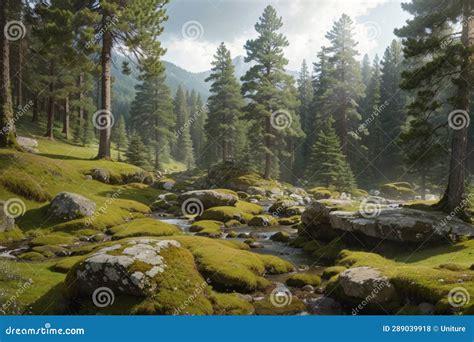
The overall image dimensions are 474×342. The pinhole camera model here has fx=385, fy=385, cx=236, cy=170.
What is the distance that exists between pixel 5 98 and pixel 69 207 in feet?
28.6

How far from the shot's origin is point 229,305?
420 inches

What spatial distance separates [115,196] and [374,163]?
161ft

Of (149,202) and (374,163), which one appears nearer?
(149,202)

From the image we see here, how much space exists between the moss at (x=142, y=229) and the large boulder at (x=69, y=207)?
215 cm

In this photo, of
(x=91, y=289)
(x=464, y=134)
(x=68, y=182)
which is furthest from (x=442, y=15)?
(x=68, y=182)

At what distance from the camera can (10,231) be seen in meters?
17.2

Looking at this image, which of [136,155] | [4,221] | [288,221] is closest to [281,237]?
[288,221]

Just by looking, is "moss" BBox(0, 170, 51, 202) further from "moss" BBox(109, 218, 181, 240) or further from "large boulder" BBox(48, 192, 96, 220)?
"moss" BBox(109, 218, 181, 240)

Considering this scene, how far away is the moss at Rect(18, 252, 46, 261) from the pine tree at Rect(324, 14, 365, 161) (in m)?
44.7

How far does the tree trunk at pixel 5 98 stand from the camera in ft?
76.1

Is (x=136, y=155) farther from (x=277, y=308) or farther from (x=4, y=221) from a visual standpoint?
(x=277, y=308)

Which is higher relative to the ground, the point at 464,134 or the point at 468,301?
the point at 464,134

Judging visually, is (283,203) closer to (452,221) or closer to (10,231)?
(452,221)

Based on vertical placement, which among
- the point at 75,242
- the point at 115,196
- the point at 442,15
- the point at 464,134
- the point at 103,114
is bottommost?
the point at 75,242
